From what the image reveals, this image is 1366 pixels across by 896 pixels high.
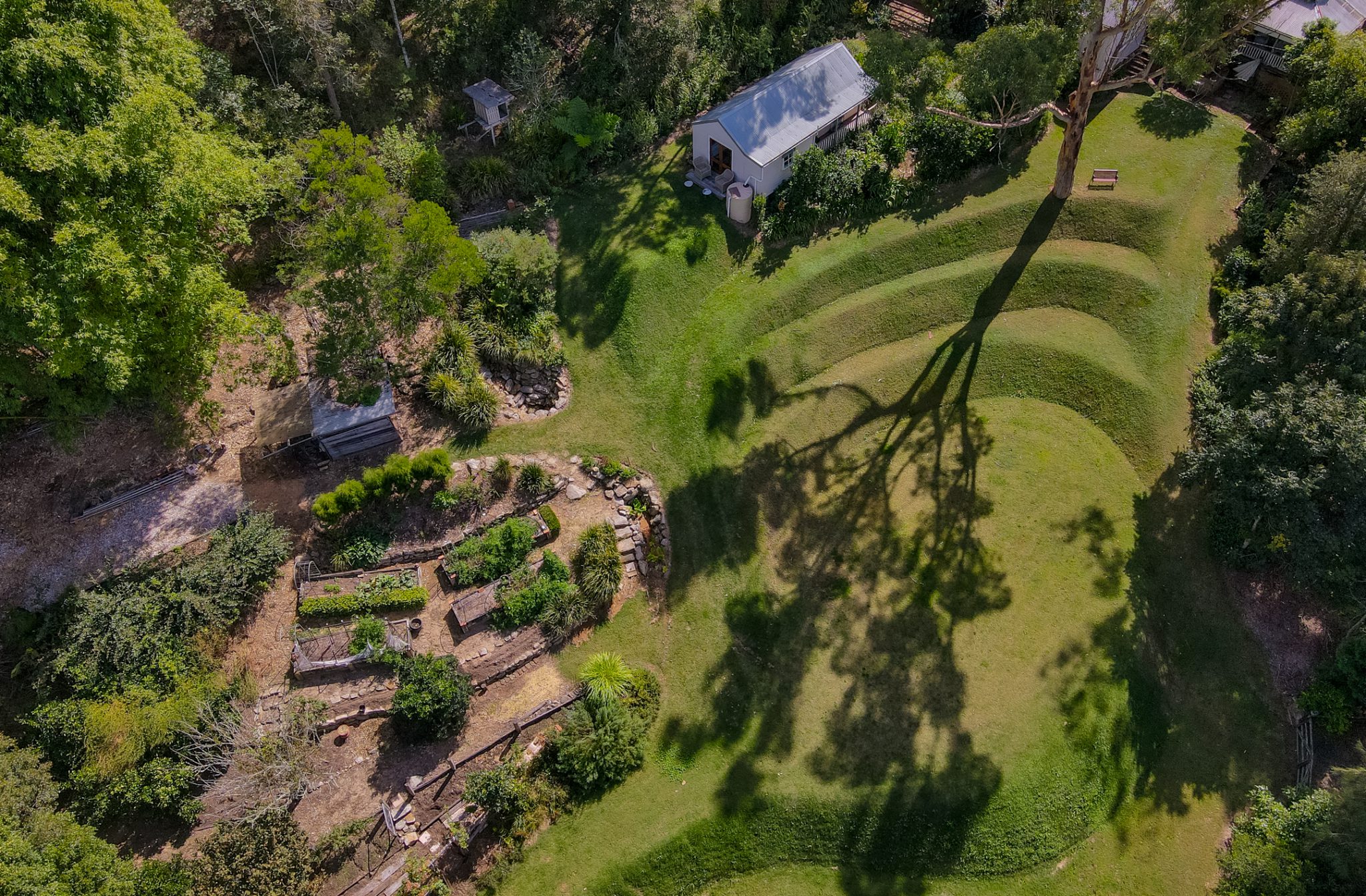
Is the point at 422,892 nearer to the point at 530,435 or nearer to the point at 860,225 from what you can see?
the point at 530,435

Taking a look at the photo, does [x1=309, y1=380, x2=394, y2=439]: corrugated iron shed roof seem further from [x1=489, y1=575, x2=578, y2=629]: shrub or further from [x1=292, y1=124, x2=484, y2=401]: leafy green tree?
[x1=489, y1=575, x2=578, y2=629]: shrub

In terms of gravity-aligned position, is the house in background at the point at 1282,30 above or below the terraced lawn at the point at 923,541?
above

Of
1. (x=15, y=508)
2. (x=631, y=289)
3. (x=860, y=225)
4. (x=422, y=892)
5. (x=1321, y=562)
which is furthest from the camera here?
(x=860, y=225)

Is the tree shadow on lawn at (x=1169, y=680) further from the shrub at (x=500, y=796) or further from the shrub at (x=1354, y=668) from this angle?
the shrub at (x=500, y=796)

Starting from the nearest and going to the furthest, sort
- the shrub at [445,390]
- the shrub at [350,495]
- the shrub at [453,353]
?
the shrub at [350,495], the shrub at [445,390], the shrub at [453,353]

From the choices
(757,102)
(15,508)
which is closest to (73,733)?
(15,508)

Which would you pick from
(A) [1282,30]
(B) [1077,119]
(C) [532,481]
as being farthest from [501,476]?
(A) [1282,30]

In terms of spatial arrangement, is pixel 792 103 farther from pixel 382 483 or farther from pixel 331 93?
pixel 382 483

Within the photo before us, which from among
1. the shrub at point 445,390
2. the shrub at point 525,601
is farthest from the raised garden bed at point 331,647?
the shrub at point 445,390
